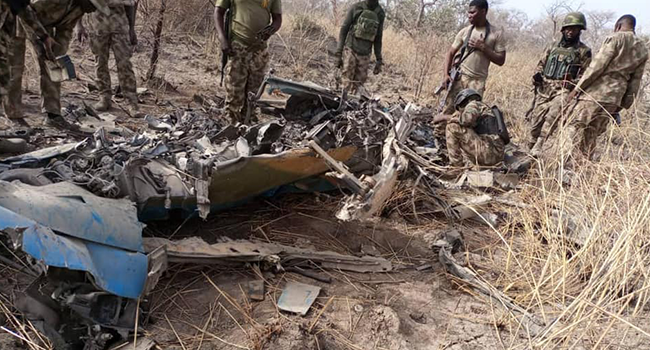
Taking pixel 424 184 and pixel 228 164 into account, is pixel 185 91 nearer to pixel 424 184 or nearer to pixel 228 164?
pixel 424 184

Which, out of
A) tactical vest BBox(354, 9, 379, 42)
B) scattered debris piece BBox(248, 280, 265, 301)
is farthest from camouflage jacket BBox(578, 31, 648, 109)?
scattered debris piece BBox(248, 280, 265, 301)

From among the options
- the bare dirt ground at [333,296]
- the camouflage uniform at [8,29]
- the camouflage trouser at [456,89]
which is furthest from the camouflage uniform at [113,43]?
the camouflage trouser at [456,89]

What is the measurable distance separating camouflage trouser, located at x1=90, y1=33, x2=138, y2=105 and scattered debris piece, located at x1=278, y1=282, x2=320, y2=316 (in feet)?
13.8

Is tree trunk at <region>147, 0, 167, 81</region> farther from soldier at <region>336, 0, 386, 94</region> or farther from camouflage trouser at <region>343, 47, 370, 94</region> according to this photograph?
camouflage trouser at <region>343, 47, 370, 94</region>

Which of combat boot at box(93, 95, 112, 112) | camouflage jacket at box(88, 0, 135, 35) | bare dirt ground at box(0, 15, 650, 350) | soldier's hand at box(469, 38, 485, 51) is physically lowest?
bare dirt ground at box(0, 15, 650, 350)

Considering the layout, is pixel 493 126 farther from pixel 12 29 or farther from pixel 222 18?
pixel 12 29

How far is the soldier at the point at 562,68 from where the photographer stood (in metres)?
6.29

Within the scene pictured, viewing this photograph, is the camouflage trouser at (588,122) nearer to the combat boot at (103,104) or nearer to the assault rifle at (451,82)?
the assault rifle at (451,82)

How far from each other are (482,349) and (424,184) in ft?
6.29

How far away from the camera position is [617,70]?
220 inches

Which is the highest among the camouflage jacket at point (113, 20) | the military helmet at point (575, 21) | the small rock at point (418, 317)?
the military helmet at point (575, 21)

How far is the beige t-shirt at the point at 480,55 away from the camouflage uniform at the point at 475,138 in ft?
2.83

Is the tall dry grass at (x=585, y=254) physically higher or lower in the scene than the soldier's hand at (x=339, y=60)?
lower

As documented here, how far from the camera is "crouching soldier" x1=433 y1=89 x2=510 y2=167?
516 centimetres
